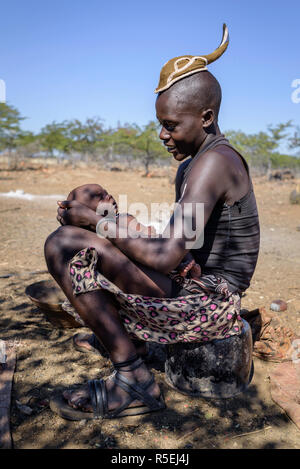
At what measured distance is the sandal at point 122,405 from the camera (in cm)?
186

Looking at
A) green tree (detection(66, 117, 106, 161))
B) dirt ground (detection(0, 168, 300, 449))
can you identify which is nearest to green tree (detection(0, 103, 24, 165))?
green tree (detection(66, 117, 106, 161))

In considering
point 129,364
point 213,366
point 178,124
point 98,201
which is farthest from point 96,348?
point 178,124

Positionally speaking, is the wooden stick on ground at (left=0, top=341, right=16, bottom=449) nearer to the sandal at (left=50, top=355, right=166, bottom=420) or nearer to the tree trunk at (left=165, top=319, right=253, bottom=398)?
the sandal at (left=50, top=355, right=166, bottom=420)

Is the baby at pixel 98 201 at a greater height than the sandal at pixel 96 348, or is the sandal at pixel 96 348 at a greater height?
the baby at pixel 98 201

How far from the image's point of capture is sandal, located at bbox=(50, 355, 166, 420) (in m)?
1.86

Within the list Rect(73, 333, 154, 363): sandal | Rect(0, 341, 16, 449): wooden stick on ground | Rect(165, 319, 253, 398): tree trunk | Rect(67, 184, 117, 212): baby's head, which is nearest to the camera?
Rect(0, 341, 16, 449): wooden stick on ground

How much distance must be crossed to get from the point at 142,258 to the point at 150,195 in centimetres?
1175

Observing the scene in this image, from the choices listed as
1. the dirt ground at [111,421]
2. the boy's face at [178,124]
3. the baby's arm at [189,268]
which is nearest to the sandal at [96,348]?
the dirt ground at [111,421]

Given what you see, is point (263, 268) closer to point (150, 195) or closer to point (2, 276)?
point (2, 276)

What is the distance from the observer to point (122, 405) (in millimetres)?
1880

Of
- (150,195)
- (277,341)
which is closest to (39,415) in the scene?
(277,341)

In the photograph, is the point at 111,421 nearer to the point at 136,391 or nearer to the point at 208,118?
the point at 136,391

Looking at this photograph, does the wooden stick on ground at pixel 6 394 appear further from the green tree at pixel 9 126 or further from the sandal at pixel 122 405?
the green tree at pixel 9 126

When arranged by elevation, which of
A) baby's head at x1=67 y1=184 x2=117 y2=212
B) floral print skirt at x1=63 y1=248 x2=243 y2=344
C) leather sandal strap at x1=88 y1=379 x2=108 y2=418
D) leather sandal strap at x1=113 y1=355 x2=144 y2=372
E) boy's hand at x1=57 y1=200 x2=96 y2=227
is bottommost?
leather sandal strap at x1=88 y1=379 x2=108 y2=418
